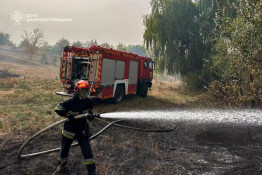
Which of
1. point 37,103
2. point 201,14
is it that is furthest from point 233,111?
point 201,14

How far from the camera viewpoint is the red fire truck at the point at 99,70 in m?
8.01

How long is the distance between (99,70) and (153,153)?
4446mm

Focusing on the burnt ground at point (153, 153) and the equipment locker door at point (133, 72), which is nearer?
the burnt ground at point (153, 153)

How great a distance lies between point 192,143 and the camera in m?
5.51

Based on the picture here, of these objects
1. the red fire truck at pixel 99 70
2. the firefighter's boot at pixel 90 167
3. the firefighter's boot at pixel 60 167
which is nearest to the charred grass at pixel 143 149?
the firefighter's boot at pixel 60 167

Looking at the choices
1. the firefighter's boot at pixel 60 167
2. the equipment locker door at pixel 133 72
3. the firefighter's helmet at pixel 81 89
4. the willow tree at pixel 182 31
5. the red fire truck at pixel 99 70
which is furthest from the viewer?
the willow tree at pixel 182 31

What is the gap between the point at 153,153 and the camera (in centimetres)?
470

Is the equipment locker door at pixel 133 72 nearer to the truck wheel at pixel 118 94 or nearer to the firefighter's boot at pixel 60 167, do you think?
the truck wheel at pixel 118 94

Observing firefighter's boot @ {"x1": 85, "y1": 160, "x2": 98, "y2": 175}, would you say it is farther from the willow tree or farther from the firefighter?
the willow tree

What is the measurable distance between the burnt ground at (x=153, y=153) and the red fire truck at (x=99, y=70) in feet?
7.62

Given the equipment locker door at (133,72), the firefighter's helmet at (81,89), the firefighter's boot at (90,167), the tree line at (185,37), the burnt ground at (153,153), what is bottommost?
the burnt ground at (153,153)

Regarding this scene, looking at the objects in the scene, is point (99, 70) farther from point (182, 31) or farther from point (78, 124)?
point (182, 31)

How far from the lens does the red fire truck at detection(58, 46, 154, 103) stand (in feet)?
26.3

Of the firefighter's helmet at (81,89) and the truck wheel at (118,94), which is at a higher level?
the firefighter's helmet at (81,89)
